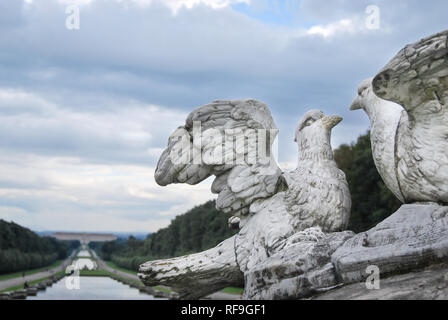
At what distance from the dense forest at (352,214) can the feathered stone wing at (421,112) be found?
578 inches

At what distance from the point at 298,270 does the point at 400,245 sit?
36.0 inches

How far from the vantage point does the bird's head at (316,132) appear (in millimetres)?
5440

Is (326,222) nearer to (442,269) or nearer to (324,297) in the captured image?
(324,297)

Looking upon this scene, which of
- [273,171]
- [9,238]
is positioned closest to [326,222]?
[273,171]

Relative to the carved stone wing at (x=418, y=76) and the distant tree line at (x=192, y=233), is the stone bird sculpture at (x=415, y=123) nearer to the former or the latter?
the carved stone wing at (x=418, y=76)

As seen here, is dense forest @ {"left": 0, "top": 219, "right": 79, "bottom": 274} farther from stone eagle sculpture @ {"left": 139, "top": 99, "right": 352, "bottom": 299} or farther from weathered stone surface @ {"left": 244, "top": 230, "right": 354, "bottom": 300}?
weathered stone surface @ {"left": 244, "top": 230, "right": 354, "bottom": 300}

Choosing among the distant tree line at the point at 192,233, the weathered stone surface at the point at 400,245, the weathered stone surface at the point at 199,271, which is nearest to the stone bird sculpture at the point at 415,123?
the weathered stone surface at the point at 400,245

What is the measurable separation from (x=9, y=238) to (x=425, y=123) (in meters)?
41.6

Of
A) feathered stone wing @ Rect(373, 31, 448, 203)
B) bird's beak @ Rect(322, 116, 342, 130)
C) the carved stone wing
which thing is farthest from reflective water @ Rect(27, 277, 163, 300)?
the carved stone wing

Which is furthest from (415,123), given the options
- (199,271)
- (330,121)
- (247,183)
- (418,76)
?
(199,271)

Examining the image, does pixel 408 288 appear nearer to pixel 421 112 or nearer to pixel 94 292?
pixel 421 112

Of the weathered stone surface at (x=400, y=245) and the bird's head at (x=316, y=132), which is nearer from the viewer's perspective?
the weathered stone surface at (x=400, y=245)

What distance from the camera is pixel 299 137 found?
5.71m

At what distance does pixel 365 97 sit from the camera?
524 cm
